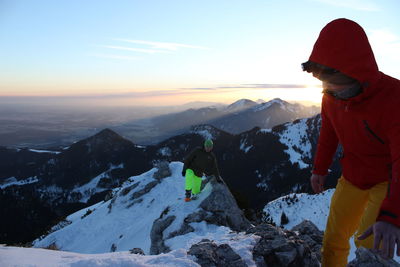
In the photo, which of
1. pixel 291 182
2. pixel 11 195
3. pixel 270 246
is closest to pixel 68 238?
pixel 270 246

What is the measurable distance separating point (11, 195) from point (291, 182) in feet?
481

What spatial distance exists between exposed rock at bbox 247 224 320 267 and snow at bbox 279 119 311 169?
15695 centimetres

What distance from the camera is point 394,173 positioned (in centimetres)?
221

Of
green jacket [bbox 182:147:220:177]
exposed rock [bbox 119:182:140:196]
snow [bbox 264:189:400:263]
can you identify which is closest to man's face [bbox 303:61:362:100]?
green jacket [bbox 182:147:220:177]

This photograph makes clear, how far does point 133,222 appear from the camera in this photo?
2019 centimetres

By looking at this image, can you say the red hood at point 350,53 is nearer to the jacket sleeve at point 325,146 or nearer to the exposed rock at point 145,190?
the jacket sleeve at point 325,146

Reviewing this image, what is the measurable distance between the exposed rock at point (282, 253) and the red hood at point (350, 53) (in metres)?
3.44

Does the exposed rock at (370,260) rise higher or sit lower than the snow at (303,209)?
higher

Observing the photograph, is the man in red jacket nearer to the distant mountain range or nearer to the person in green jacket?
the person in green jacket

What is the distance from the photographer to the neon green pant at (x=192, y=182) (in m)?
12.1

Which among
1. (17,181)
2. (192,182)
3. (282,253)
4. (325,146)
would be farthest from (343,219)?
(17,181)

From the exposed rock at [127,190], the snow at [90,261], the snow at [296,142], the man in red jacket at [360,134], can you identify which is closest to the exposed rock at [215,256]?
the snow at [90,261]

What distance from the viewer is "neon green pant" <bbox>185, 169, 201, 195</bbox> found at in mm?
12109

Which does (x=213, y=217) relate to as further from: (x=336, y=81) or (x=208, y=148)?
(x=336, y=81)
